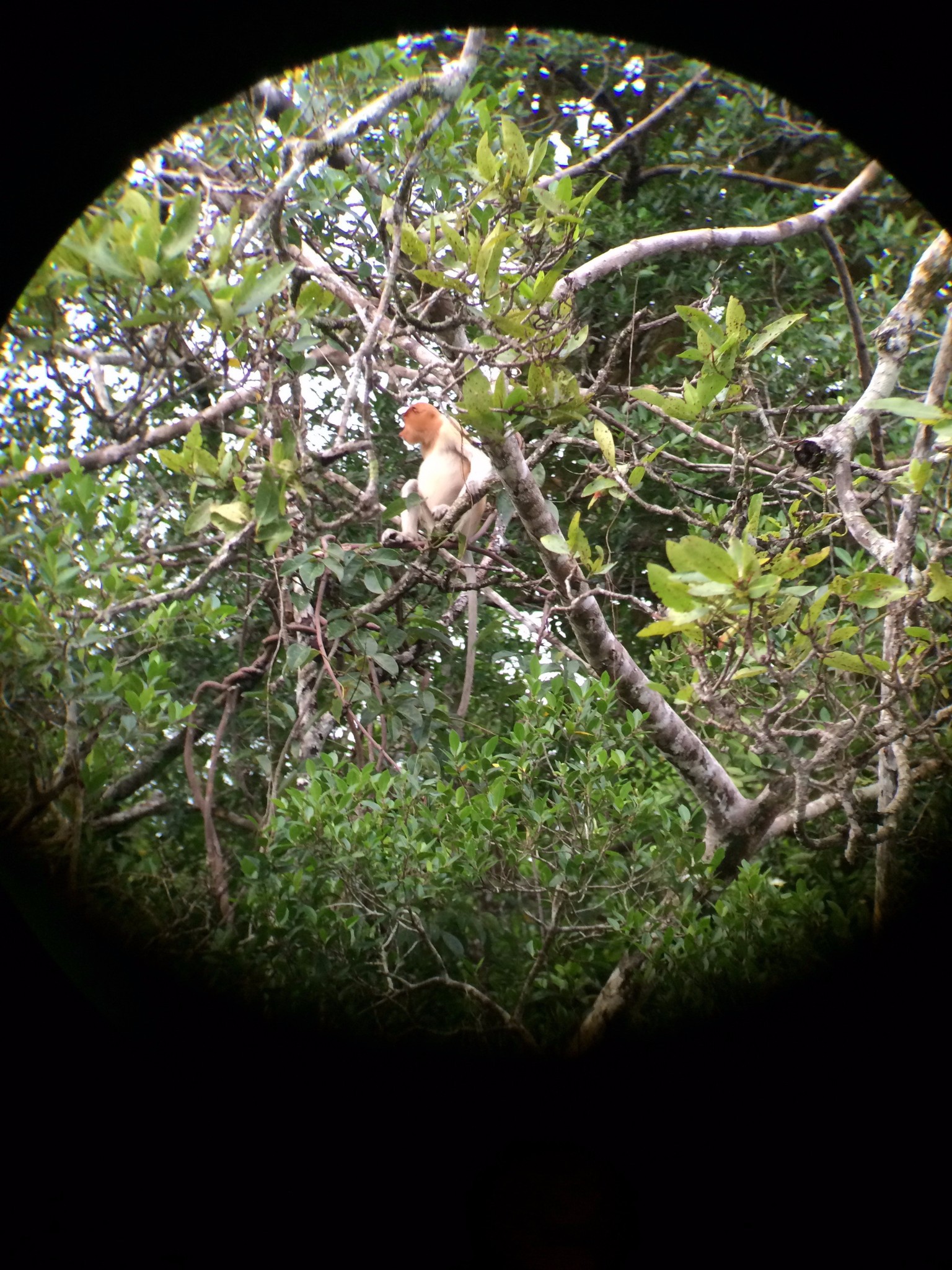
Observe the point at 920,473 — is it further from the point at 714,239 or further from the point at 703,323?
the point at 714,239

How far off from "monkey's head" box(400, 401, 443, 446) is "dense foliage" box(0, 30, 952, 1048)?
0.52 meters

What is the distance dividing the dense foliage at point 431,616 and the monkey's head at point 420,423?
520 millimetres

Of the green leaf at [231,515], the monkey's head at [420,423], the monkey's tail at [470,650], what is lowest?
the monkey's tail at [470,650]

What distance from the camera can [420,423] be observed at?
10.4 ft

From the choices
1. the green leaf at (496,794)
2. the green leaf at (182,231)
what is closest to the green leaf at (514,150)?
the green leaf at (182,231)

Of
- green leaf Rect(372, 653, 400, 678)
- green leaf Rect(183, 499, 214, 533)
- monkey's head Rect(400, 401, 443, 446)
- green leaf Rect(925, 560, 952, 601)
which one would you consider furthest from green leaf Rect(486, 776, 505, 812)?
monkey's head Rect(400, 401, 443, 446)

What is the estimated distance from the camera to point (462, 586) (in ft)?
6.56

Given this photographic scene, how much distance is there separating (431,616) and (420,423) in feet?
3.00

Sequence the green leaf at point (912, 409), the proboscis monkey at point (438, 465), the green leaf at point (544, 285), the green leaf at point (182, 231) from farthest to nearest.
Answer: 1. the proboscis monkey at point (438, 465)
2. the green leaf at point (544, 285)
3. the green leaf at point (182, 231)
4. the green leaf at point (912, 409)

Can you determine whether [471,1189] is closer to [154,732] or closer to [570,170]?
[154,732]

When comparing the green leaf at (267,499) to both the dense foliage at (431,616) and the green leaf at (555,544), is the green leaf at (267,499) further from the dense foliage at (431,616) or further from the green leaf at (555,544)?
the green leaf at (555,544)

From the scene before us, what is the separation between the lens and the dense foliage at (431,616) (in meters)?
1.41

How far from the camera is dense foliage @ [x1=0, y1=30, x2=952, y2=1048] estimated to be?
141cm

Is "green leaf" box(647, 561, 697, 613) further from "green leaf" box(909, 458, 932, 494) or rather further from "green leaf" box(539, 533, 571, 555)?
"green leaf" box(539, 533, 571, 555)
